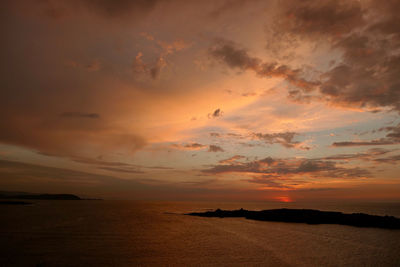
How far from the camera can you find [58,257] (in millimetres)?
25844

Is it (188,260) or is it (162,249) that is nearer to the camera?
(188,260)

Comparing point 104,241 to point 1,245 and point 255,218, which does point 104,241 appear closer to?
point 1,245

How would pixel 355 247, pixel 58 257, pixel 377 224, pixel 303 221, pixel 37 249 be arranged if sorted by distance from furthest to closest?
pixel 303 221
pixel 377 224
pixel 355 247
pixel 37 249
pixel 58 257

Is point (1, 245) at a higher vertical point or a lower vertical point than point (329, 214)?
lower

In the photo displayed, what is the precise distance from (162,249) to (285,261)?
15.4 m

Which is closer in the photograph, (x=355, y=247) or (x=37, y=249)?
(x=37, y=249)

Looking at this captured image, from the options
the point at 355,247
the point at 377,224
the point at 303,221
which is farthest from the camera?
the point at 303,221

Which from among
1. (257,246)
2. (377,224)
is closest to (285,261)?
(257,246)

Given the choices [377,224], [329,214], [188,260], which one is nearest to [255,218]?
[329,214]

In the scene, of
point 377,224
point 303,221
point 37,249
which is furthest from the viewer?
point 303,221

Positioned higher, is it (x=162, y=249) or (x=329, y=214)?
(x=329, y=214)

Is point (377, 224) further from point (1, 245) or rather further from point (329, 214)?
point (1, 245)

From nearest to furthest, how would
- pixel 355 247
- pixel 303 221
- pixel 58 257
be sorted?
1. pixel 58 257
2. pixel 355 247
3. pixel 303 221

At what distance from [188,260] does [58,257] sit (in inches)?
551
